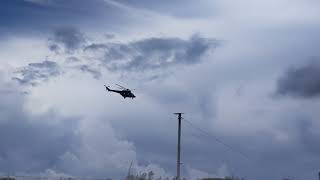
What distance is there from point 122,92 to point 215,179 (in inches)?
1502

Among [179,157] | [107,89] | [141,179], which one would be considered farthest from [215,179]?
[179,157]

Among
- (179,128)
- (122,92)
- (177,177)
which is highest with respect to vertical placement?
(122,92)

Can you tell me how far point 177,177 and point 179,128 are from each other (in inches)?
329

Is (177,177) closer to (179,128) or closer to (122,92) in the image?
(179,128)

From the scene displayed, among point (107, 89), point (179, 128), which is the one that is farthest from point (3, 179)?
point (179, 128)

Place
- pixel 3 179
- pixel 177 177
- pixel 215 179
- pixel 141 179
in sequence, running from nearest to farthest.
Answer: pixel 177 177 → pixel 3 179 → pixel 141 179 → pixel 215 179

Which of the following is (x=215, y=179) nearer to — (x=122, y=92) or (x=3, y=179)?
(x=122, y=92)

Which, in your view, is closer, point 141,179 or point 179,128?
point 179,128

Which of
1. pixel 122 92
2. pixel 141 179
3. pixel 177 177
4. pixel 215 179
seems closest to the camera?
pixel 177 177

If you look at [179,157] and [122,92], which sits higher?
[122,92]

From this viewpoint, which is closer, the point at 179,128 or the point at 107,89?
the point at 179,128

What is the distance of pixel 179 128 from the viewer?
101125 mm

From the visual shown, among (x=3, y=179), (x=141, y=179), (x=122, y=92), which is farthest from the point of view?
(x=141, y=179)

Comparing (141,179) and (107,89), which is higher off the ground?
(107,89)
